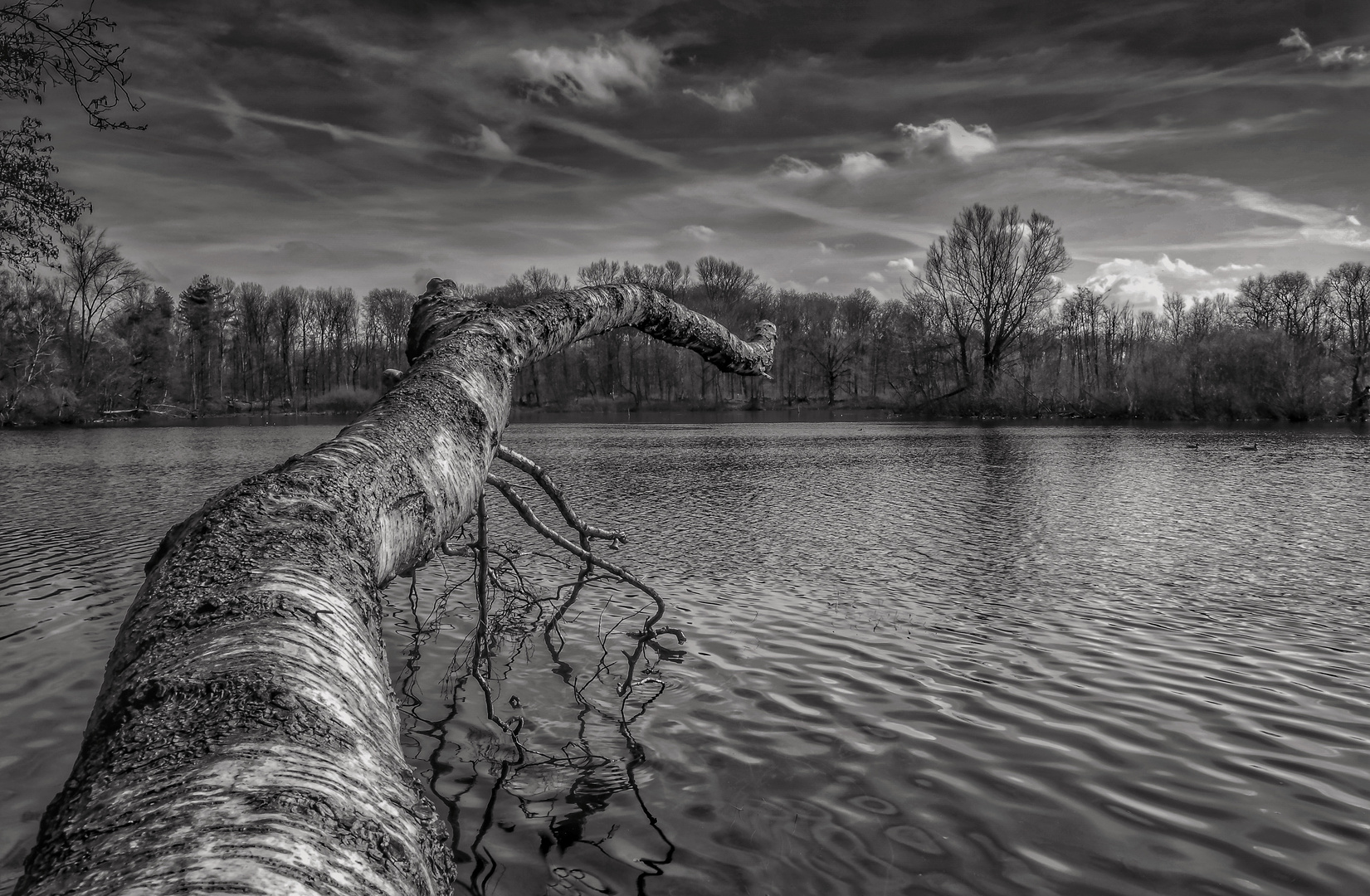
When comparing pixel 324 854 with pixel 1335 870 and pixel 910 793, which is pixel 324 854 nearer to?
pixel 910 793

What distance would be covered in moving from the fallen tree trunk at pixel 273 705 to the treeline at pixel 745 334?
127ft

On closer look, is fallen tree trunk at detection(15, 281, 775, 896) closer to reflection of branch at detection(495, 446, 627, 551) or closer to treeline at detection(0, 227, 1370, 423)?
reflection of branch at detection(495, 446, 627, 551)

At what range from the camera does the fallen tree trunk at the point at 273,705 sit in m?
1.01

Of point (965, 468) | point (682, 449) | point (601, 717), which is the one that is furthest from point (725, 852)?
point (682, 449)

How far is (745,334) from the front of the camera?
184ft

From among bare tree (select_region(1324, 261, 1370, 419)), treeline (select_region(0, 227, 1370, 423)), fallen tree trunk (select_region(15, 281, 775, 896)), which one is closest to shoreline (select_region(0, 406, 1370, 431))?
treeline (select_region(0, 227, 1370, 423))

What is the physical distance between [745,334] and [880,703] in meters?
50.7

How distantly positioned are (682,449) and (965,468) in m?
12.4

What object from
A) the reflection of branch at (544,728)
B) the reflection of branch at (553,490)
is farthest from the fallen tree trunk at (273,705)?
the reflection of branch at (544,728)

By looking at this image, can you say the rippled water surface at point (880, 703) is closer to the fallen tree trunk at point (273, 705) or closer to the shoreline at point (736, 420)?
the fallen tree trunk at point (273, 705)

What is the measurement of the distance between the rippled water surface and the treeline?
1206 inches

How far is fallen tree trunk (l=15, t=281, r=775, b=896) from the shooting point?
3.32 feet

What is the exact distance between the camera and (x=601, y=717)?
6.24 m

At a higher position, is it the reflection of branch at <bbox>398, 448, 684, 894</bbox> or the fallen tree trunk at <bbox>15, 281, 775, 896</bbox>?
the fallen tree trunk at <bbox>15, 281, 775, 896</bbox>
